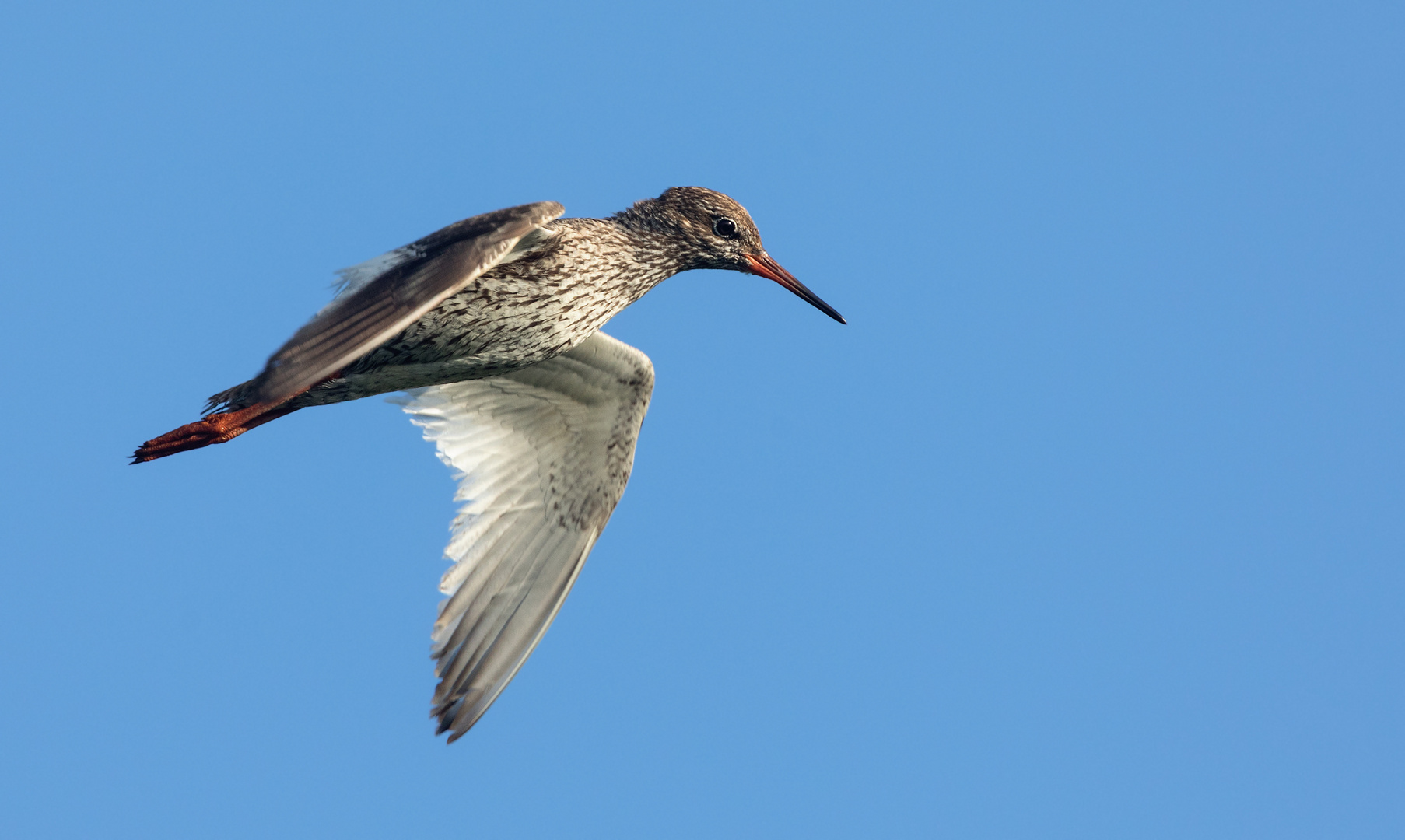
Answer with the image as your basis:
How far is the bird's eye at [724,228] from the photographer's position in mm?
12875

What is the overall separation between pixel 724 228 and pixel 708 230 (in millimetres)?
164

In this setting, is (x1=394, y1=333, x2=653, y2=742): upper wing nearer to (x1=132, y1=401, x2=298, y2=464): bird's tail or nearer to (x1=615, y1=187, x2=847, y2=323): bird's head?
(x1=615, y1=187, x2=847, y2=323): bird's head

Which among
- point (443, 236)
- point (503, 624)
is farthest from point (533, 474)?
point (443, 236)

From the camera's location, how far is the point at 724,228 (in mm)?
12906

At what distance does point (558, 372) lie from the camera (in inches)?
550

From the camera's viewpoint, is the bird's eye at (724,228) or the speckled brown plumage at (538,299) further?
the bird's eye at (724,228)

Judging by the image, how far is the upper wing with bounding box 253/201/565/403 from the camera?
9.20 meters

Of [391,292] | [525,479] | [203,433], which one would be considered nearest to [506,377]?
[525,479]

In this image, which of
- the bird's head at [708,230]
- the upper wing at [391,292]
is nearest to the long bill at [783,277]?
the bird's head at [708,230]

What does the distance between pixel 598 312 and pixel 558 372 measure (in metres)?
2.20

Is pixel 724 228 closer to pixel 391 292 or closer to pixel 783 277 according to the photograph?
pixel 783 277

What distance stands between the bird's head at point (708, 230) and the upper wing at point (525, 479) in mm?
1463

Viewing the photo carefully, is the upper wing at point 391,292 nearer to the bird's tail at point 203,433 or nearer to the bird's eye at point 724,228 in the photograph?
the bird's tail at point 203,433

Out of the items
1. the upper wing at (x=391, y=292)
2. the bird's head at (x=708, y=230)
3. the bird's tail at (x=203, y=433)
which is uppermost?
the bird's head at (x=708, y=230)
